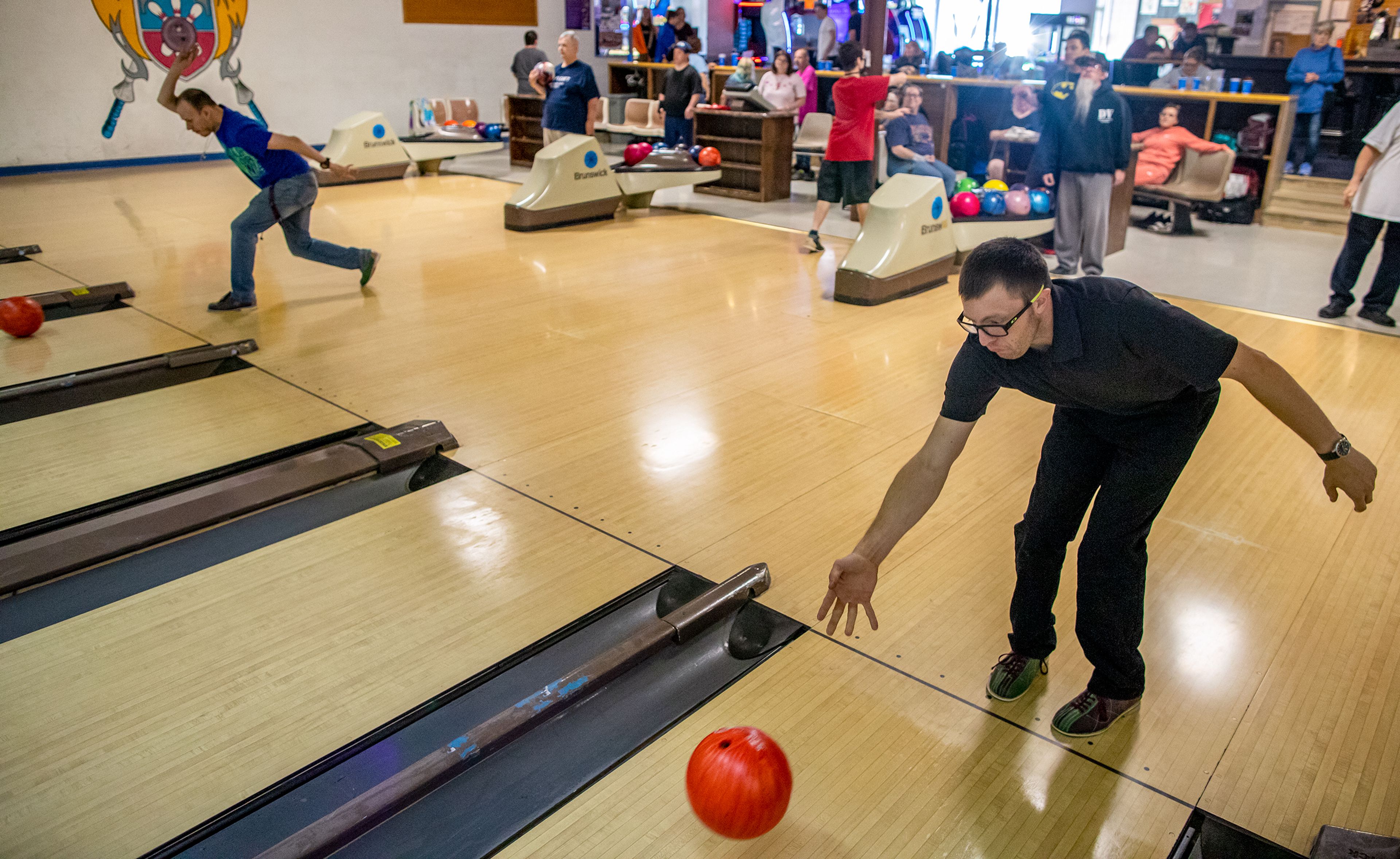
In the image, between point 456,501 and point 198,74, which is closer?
point 456,501

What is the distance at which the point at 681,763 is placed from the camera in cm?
181

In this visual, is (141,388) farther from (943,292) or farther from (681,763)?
(943,292)

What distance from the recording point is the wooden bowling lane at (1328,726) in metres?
1.70

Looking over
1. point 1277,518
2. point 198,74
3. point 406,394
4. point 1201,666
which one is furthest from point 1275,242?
point 198,74

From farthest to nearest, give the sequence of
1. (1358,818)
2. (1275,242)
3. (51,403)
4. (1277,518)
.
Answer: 1. (1275,242)
2. (51,403)
3. (1277,518)
4. (1358,818)

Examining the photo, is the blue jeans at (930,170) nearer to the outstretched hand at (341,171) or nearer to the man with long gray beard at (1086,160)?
the man with long gray beard at (1086,160)

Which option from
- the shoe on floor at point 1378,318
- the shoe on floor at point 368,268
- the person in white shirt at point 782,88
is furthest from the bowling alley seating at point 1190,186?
the shoe on floor at point 368,268

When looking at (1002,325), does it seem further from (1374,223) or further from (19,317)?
(19,317)

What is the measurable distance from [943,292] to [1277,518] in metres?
2.63

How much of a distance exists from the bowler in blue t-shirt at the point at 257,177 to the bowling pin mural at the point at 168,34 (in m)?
5.27

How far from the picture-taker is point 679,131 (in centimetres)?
855

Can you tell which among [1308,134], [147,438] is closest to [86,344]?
[147,438]

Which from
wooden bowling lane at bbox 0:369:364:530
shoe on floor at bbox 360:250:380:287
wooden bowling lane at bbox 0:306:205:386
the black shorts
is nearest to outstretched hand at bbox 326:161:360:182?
shoe on floor at bbox 360:250:380:287

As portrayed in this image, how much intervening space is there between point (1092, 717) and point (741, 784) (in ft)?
2.60
